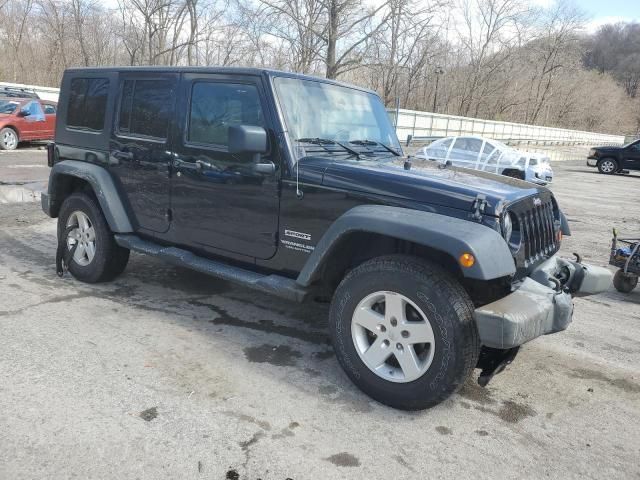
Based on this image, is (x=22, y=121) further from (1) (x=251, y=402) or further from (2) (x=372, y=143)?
(1) (x=251, y=402)

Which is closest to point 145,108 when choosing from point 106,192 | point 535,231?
point 106,192

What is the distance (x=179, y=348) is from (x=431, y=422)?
1831 mm

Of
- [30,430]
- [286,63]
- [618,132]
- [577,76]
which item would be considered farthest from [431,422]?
[618,132]

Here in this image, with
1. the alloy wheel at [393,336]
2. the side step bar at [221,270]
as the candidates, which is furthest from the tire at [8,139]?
the alloy wheel at [393,336]

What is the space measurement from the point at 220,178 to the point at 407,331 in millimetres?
A: 1838

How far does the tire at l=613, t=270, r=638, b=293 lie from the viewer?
5.83 m

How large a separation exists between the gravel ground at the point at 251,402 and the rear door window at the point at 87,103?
1.54 meters

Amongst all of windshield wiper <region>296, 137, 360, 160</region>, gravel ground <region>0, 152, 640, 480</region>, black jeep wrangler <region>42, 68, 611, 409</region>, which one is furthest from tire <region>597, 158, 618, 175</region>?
windshield wiper <region>296, 137, 360, 160</region>

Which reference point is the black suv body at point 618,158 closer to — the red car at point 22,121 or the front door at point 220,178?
the red car at point 22,121

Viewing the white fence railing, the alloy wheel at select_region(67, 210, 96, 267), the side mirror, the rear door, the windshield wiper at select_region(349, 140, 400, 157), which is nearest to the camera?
the side mirror

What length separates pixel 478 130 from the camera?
34.2 metres

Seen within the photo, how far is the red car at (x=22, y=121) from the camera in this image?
55.0 feet

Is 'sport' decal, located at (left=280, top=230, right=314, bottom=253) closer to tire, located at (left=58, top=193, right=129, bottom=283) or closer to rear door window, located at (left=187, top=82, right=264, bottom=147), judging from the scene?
rear door window, located at (left=187, top=82, right=264, bottom=147)

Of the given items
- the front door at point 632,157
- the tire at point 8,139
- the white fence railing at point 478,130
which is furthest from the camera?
Result: the white fence railing at point 478,130
